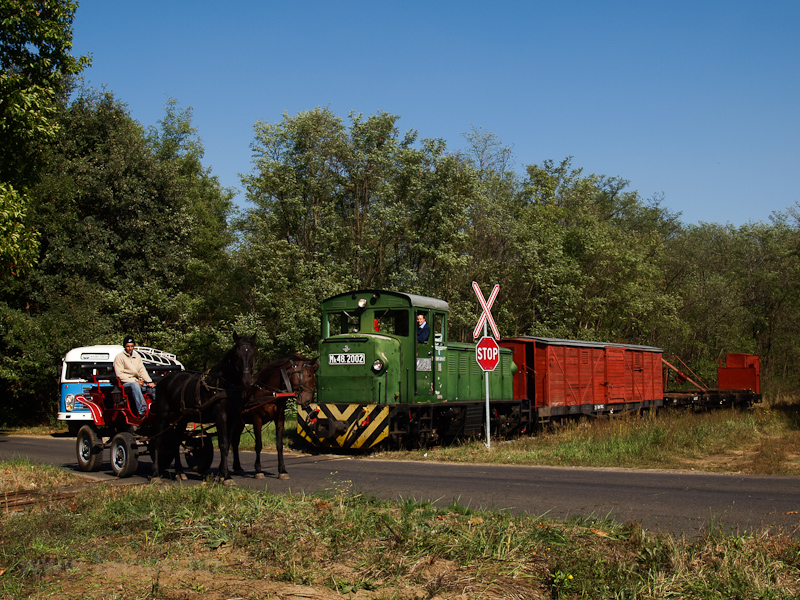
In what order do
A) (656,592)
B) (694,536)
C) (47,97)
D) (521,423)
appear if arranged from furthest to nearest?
(521,423), (47,97), (694,536), (656,592)

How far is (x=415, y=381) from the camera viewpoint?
17.1m

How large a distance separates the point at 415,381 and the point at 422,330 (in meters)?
1.27

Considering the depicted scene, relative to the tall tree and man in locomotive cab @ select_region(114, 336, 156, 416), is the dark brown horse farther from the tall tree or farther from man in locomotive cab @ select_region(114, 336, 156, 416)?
the tall tree

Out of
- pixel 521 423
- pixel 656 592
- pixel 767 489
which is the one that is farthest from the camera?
pixel 521 423

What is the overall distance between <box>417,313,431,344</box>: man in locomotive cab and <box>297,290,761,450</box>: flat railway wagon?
0.35ft

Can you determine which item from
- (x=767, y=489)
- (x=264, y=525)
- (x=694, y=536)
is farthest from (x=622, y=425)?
(x=264, y=525)

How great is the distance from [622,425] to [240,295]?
73.1 ft

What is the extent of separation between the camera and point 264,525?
6.68m

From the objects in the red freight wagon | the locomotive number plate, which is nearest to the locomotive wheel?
the locomotive number plate

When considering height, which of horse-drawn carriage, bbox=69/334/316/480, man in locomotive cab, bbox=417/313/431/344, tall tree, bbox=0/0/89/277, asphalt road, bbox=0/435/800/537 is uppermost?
tall tree, bbox=0/0/89/277

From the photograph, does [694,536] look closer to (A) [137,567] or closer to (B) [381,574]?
(B) [381,574]

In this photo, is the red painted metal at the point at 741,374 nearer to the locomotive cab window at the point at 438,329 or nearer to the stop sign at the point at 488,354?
the locomotive cab window at the point at 438,329

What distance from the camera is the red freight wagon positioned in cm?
2169

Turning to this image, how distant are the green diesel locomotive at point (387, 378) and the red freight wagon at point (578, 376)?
3095 millimetres
